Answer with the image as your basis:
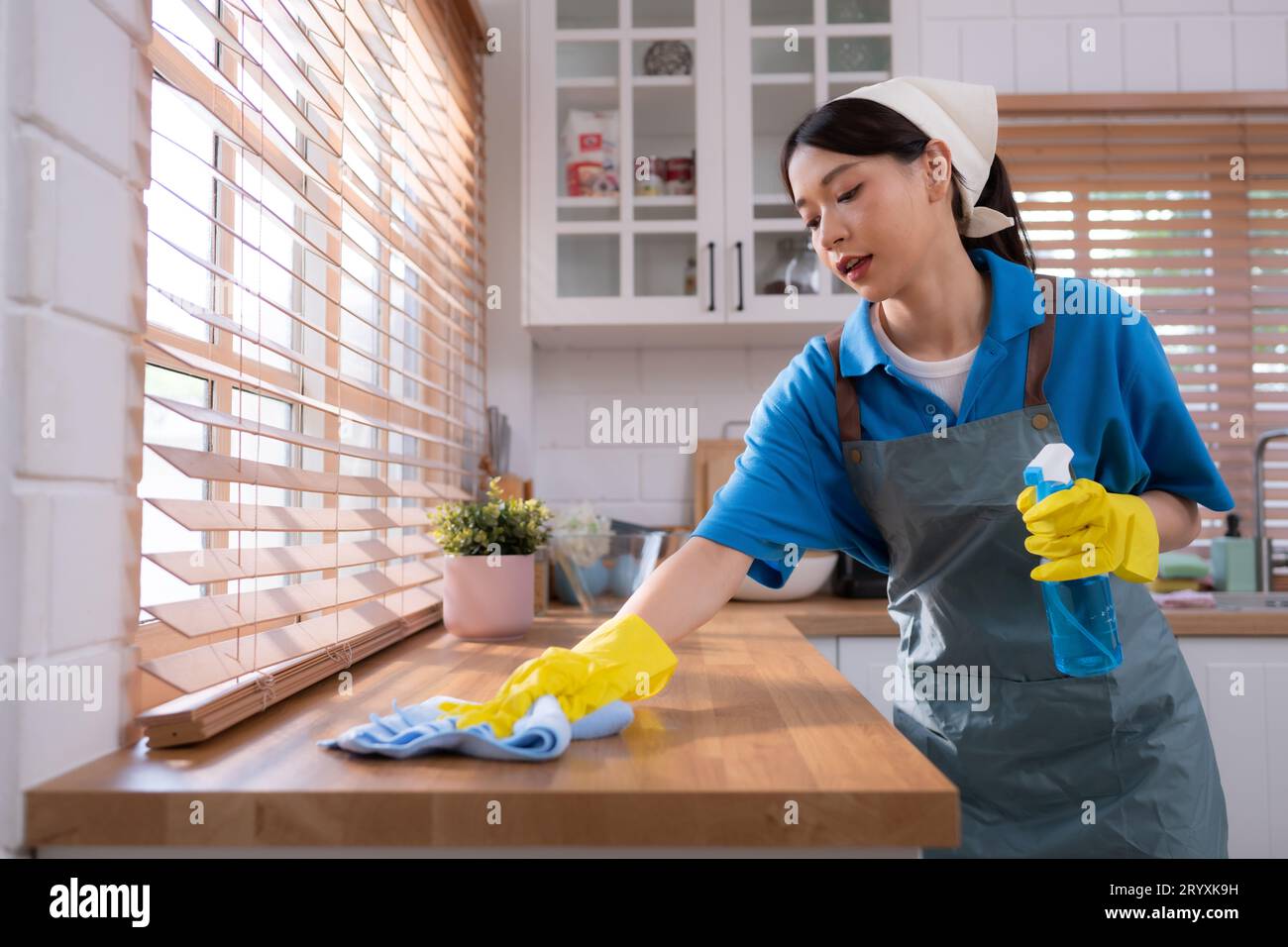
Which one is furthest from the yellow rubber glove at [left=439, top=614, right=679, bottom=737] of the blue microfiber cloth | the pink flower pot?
the pink flower pot

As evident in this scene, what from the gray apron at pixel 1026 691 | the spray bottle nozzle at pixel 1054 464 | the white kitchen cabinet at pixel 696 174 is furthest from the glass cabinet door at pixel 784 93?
the spray bottle nozzle at pixel 1054 464

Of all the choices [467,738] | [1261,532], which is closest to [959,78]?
[1261,532]

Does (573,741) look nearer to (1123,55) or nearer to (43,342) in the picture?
(43,342)

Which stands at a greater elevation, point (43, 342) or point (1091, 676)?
point (43, 342)

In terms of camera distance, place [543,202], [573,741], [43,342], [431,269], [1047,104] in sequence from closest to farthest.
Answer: [43,342] < [573,741] < [431,269] < [543,202] < [1047,104]

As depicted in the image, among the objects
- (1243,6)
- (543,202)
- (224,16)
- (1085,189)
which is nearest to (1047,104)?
(1085,189)

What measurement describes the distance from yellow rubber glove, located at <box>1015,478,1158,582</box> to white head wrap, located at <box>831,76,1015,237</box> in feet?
1.49

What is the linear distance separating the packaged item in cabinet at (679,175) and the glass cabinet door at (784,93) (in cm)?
9

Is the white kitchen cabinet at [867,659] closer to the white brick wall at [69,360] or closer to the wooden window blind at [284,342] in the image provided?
the wooden window blind at [284,342]

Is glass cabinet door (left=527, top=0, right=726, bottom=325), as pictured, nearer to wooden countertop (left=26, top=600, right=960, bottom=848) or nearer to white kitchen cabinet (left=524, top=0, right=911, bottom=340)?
white kitchen cabinet (left=524, top=0, right=911, bottom=340)

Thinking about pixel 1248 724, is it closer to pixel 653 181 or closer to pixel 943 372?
pixel 943 372

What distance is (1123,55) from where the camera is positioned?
2.52 meters
